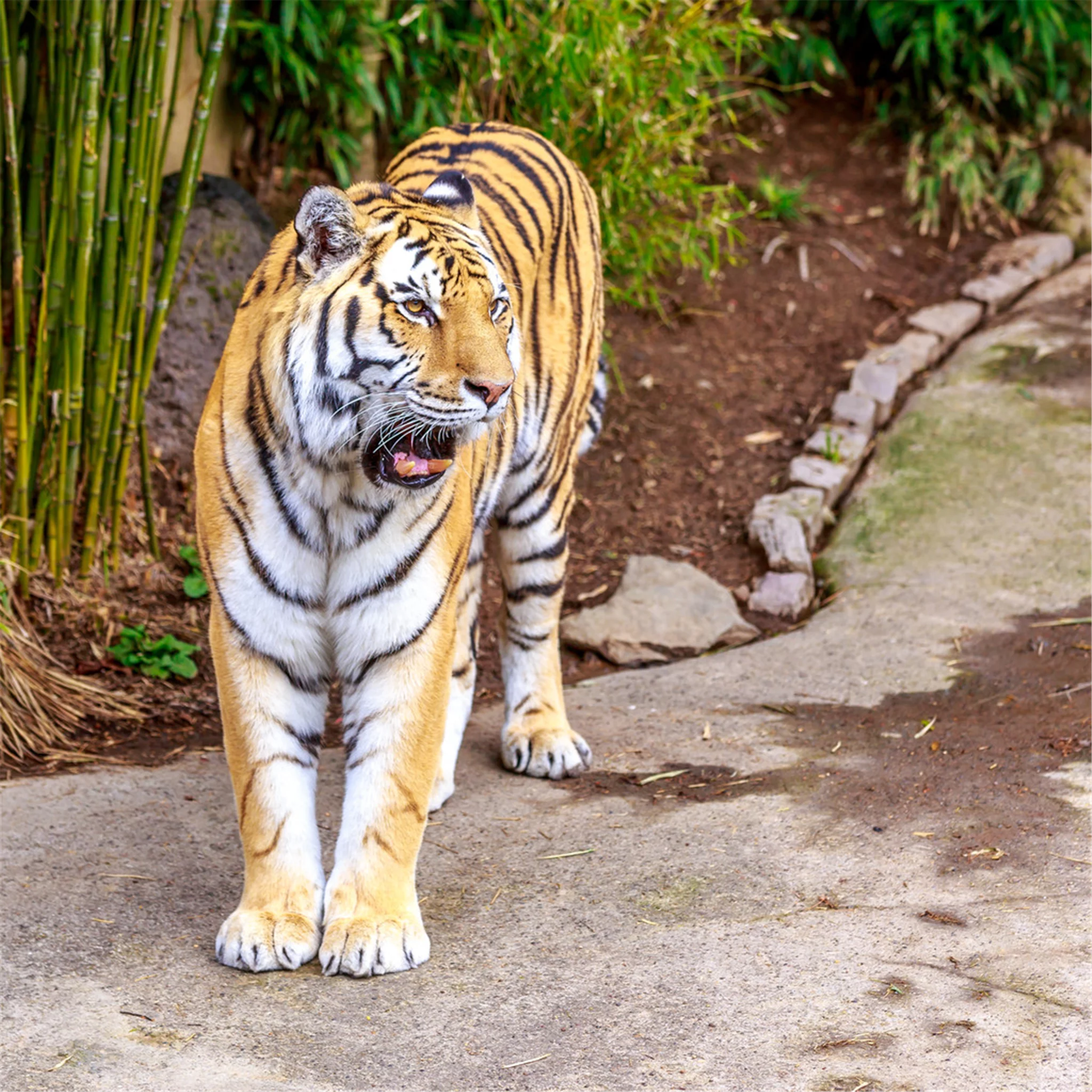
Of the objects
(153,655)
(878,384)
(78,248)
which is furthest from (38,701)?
(878,384)

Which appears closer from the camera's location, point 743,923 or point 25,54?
point 743,923

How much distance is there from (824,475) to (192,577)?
2299 millimetres

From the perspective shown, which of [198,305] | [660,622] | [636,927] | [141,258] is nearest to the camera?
[636,927]

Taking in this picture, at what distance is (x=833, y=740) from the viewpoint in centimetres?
360

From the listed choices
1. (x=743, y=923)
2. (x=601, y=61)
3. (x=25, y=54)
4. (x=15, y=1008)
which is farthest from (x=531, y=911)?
(x=601, y=61)

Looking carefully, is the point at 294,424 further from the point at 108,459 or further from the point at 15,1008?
the point at 108,459

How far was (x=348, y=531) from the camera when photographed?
8.20ft

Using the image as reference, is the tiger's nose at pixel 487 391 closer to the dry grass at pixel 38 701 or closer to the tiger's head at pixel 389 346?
the tiger's head at pixel 389 346

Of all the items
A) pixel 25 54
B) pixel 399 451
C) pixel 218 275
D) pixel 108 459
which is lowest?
pixel 108 459

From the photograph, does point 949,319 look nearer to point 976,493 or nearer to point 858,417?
point 858,417

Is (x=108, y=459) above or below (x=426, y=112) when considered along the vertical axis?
below

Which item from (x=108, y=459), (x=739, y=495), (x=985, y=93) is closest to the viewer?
(x=108, y=459)

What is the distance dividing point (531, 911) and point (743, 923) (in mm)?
409

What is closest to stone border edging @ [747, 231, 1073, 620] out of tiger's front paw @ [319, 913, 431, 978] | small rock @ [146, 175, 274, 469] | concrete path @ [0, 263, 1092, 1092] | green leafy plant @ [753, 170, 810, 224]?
concrete path @ [0, 263, 1092, 1092]
